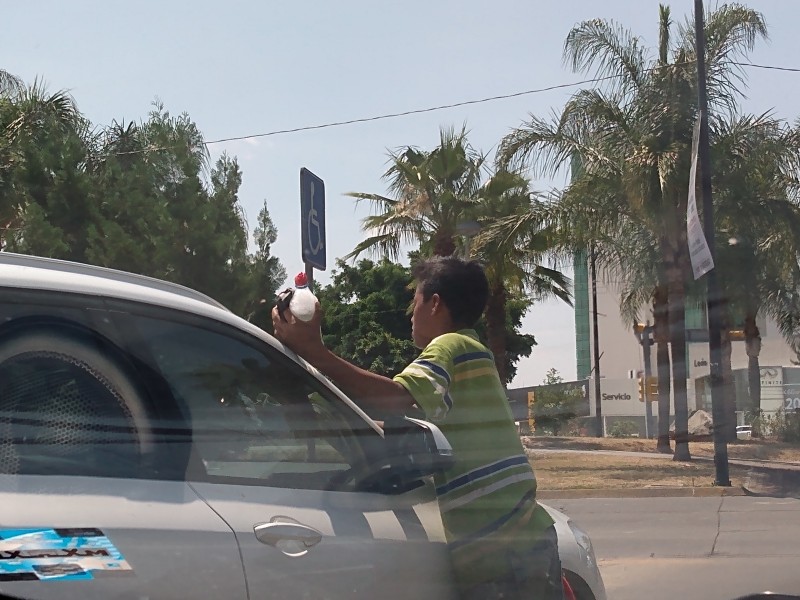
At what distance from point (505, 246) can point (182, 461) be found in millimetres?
16703

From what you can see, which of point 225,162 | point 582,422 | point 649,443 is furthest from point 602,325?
point 225,162

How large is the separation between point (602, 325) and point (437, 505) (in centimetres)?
8118

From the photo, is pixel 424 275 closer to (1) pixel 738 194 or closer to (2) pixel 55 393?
(2) pixel 55 393

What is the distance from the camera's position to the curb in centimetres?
1414

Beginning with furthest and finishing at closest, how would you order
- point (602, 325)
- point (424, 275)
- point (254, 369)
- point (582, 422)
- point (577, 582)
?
1. point (602, 325)
2. point (582, 422)
3. point (577, 582)
4. point (424, 275)
5. point (254, 369)

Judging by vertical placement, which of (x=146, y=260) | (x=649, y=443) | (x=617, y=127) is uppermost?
(x=617, y=127)

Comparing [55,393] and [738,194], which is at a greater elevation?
[738,194]

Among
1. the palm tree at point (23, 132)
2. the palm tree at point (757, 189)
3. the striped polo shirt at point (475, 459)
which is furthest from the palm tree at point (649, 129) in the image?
the striped polo shirt at point (475, 459)

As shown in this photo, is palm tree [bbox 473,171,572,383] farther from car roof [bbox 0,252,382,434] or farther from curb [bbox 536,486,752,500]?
car roof [bbox 0,252,382,434]

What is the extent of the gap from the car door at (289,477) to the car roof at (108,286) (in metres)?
0.03

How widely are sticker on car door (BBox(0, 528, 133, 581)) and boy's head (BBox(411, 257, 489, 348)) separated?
130 centimetres

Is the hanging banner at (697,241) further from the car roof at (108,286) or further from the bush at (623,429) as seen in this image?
the bush at (623,429)

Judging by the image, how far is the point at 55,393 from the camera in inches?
82.6

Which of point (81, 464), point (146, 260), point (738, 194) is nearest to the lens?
point (81, 464)
